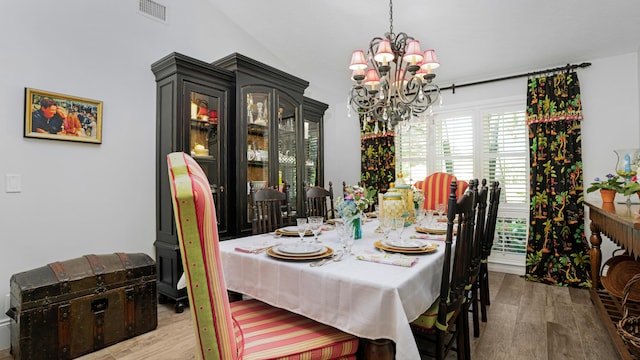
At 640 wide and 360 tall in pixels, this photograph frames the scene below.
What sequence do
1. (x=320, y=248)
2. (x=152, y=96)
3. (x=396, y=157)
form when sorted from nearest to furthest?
(x=320, y=248) → (x=152, y=96) → (x=396, y=157)

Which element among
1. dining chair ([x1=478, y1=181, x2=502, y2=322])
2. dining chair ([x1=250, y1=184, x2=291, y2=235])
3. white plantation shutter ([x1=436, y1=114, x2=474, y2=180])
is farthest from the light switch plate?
white plantation shutter ([x1=436, y1=114, x2=474, y2=180])

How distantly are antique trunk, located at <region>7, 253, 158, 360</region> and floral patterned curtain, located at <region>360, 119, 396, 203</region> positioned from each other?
9.23 feet

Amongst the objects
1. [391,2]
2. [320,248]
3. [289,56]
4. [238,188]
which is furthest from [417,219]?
[289,56]

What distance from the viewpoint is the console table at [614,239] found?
5.14 feet

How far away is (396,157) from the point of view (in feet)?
13.8

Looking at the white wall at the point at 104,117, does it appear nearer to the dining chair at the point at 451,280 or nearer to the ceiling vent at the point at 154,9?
the ceiling vent at the point at 154,9

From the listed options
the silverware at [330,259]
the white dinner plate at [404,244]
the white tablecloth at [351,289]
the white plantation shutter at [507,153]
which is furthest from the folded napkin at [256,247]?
the white plantation shutter at [507,153]

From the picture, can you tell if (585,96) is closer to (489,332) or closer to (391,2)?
(391,2)

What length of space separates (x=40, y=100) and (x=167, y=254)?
4.53 feet

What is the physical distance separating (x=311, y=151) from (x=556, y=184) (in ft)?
8.53

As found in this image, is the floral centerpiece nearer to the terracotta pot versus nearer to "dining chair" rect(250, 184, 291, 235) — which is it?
"dining chair" rect(250, 184, 291, 235)

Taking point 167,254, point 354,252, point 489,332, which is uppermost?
point 354,252

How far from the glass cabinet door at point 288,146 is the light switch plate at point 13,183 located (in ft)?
6.33

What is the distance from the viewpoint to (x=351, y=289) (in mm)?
1091
